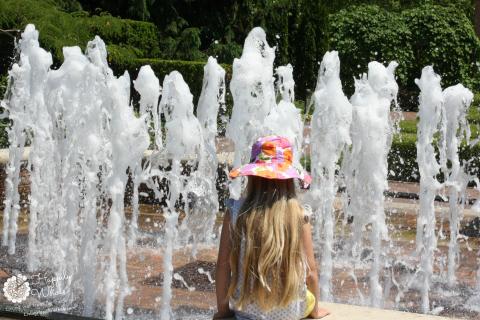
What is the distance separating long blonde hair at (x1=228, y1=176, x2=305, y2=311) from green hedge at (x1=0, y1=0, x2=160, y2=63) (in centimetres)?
1123

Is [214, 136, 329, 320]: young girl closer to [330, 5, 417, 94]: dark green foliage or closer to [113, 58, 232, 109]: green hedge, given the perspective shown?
[113, 58, 232, 109]: green hedge

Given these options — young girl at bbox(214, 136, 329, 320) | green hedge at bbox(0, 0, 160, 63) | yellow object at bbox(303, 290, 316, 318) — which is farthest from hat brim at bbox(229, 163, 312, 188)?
green hedge at bbox(0, 0, 160, 63)

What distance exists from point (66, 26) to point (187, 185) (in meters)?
7.28

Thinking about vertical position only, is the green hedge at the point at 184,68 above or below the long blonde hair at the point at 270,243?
above

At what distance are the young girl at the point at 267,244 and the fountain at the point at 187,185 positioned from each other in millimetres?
2059

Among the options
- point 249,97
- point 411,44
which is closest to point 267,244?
point 249,97

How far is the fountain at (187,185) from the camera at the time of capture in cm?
562

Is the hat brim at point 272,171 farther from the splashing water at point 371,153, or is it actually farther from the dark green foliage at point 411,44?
the dark green foliage at point 411,44

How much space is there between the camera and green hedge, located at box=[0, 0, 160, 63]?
555 inches

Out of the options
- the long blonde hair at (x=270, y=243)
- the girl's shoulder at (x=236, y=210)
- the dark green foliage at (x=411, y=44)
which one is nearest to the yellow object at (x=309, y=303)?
the long blonde hair at (x=270, y=243)

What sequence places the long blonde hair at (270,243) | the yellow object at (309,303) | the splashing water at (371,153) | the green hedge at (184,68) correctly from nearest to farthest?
the long blonde hair at (270,243) → the yellow object at (309,303) → the splashing water at (371,153) → the green hedge at (184,68)

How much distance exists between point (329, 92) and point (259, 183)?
12.9ft

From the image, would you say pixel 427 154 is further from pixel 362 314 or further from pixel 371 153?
pixel 362 314

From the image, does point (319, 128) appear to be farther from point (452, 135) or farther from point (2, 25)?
point (2, 25)
